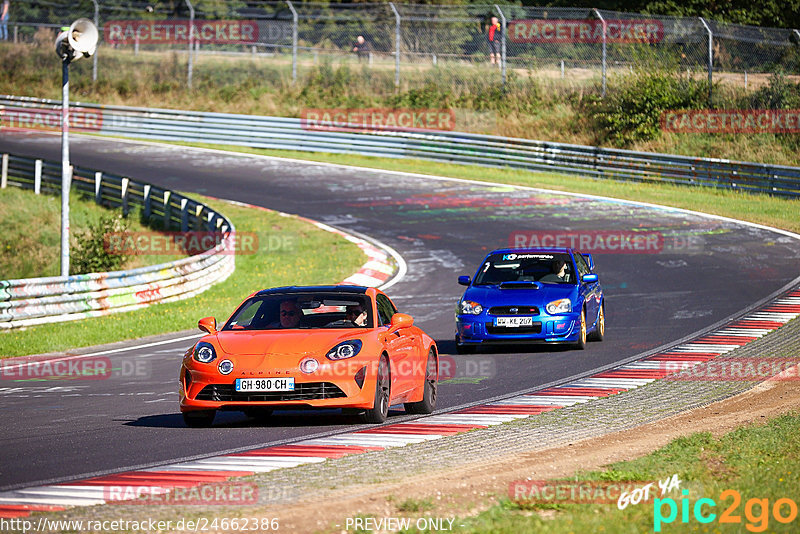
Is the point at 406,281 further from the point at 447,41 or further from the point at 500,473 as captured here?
the point at 447,41

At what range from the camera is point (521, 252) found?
17.0 metres

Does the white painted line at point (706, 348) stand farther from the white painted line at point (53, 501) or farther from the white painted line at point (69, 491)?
the white painted line at point (53, 501)

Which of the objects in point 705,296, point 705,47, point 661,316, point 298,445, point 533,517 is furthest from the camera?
point 705,47

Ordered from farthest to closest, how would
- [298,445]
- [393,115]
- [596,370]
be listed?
[393,115]
[596,370]
[298,445]

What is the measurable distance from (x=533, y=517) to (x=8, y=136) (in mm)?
41987

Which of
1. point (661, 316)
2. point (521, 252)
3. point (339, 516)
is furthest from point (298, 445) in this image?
point (661, 316)

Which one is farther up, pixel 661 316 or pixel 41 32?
pixel 41 32

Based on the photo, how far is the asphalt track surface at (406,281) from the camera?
945 cm

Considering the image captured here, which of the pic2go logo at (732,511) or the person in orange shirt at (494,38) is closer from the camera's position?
the pic2go logo at (732,511)

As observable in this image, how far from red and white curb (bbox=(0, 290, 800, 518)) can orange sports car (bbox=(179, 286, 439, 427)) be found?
0.38 metres

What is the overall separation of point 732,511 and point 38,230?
1107 inches

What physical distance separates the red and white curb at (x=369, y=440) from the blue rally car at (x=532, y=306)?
139 centimetres

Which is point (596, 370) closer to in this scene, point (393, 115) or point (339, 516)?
point (339, 516)

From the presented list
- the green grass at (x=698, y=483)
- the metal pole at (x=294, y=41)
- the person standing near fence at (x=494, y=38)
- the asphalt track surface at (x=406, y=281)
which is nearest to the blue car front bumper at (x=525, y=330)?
the asphalt track surface at (x=406, y=281)
